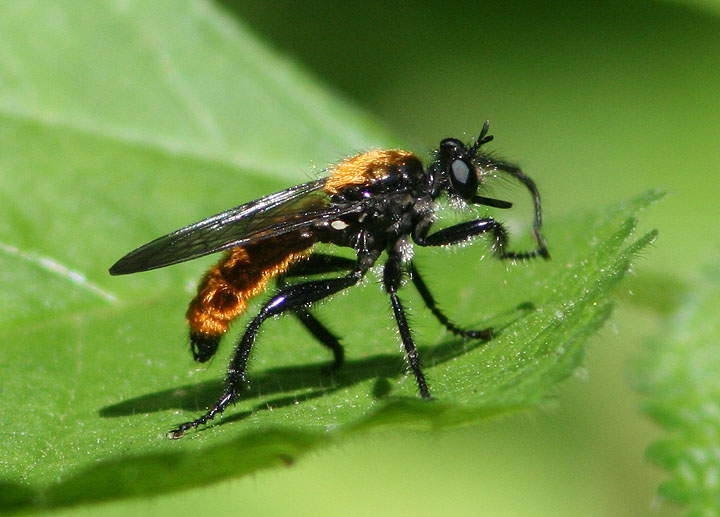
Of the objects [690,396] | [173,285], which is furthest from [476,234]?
[173,285]

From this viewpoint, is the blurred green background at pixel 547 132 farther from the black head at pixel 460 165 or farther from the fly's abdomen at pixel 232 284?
the fly's abdomen at pixel 232 284

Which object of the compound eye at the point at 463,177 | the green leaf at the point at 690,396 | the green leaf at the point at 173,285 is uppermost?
the compound eye at the point at 463,177

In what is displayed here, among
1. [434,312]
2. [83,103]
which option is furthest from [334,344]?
[83,103]

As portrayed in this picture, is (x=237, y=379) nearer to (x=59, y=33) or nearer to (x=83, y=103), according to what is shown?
(x=83, y=103)

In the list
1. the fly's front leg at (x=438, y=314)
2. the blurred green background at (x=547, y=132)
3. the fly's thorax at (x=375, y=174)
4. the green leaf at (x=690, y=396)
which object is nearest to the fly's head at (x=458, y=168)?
the fly's thorax at (x=375, y=174)

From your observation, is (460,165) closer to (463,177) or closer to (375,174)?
(463,177)

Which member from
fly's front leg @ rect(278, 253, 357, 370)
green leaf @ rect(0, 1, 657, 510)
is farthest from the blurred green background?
fly's front leg @ rect(278, 253, 357, 370)
